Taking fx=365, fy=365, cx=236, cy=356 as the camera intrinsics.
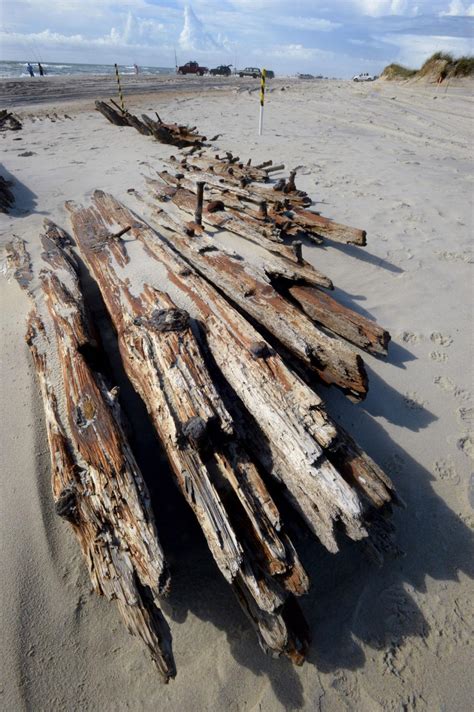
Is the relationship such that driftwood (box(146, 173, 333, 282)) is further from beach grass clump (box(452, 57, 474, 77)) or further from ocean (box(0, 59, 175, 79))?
ocean (box(0, 59, 175, 79))

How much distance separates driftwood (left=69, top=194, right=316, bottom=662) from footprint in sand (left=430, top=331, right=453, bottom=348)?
3.05 meters

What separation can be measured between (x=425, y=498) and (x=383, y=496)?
3.44 ft

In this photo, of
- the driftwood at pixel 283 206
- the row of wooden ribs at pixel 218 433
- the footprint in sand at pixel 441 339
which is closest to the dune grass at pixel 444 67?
the driftwood at pixel 283 206

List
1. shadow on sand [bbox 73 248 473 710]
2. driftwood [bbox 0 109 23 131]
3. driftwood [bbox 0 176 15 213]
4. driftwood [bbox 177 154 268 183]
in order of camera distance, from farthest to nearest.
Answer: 1. driftwood [bbox 0 109 23 131]
2. driftwood [bbox 177 154 268 183]
3. driftwood [bbox 0 176 15 213]
4. shadow on sand [bbox 73 248 473 710]

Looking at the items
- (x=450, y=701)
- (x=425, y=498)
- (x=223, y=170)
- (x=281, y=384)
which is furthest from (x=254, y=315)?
(x=223, y=170)

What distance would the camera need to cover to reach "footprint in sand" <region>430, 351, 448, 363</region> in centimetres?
426

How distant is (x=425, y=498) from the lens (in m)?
3.10

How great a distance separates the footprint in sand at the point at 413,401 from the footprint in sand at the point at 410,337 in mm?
862

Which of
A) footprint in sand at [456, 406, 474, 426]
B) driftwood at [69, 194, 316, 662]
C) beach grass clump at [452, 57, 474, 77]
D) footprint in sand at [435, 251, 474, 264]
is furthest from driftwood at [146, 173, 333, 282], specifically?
beach grass clump at [452, 57, 474, 77]

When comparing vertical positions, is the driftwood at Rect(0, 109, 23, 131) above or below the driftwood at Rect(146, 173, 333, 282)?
above

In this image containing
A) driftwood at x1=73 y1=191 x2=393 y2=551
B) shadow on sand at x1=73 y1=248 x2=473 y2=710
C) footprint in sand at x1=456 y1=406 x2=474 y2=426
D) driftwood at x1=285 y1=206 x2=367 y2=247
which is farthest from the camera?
driftwood at x1=285 y1=206 x2=367 y2=247

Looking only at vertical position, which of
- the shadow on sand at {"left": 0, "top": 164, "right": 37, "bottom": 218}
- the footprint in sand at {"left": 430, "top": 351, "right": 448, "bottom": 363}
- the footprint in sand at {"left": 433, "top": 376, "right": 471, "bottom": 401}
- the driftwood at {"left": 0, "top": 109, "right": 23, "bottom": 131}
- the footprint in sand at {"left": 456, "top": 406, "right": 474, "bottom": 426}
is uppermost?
the driftwood at {"left": 0, "top": 109, "right": 23, "bottom": 131}

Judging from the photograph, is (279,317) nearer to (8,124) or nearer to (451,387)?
(451,387)

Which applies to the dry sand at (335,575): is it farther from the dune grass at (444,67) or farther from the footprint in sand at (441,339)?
the dune grass at (444,67)
